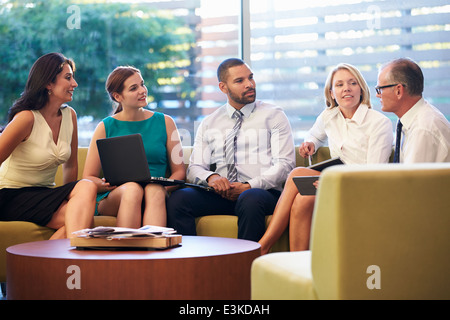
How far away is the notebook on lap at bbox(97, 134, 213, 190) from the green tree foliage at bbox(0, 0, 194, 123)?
7.04 ft

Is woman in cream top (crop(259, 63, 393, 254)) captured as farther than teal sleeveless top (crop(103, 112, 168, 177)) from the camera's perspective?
No

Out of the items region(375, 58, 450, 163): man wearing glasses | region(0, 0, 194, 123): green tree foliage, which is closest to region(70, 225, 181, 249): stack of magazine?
region(375, 58, 450, 163): man wearing glasses

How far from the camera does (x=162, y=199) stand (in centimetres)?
300

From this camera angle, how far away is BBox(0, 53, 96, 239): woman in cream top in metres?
2.91

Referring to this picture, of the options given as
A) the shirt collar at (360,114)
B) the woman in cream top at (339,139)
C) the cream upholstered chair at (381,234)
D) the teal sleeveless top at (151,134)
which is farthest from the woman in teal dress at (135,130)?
the cream upholstered chair at (381,234)

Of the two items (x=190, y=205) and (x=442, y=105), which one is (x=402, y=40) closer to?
(x=442, y=105)

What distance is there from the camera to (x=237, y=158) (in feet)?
11.2

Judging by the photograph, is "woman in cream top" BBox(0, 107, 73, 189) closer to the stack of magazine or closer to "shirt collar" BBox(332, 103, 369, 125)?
the stack of magazine

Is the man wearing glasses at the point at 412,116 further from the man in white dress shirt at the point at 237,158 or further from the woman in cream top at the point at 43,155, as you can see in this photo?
the woman in cream top at the point at 43,155

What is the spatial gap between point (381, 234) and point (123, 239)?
99 centimetres

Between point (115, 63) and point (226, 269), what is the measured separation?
3.64 meters

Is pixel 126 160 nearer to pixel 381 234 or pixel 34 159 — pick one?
pixel 34 159

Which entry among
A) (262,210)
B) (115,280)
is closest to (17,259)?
(115,280)

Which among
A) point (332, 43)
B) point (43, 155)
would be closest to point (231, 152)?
point (43, 155)
